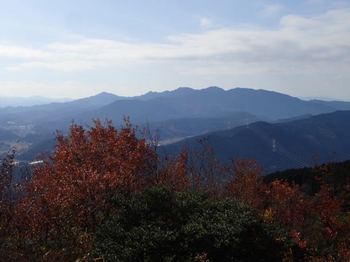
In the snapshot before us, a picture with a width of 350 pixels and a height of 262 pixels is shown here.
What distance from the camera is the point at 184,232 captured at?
8961 millimetres

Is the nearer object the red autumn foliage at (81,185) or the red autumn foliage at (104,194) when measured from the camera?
the red autumn foliage at (104,194)

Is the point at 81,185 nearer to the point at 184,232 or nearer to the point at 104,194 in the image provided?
the point at 104,194

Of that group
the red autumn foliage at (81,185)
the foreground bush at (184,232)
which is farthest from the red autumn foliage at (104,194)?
the foreground bush at (184,232)

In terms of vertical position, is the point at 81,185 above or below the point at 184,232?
above

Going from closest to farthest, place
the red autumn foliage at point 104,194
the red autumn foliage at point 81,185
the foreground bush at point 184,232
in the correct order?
the foreground bush at point 184,232 < the red autumn foliage at point 104,194 < the red autumn foliage at point 81,185

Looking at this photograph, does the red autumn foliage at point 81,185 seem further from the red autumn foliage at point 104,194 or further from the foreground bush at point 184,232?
the foreground bush at point 184,232

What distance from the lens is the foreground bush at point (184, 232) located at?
8.70m

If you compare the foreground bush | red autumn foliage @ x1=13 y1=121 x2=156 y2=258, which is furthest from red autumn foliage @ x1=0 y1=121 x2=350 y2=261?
the foreground bush

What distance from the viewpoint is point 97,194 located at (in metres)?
10.7

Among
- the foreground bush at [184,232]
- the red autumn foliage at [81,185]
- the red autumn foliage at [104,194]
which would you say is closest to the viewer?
the foreground bush at [184,232]

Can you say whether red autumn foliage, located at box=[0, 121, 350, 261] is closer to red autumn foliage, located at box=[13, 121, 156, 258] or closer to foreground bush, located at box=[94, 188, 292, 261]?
red autumn foliage, located at box=[13, 121, 156, 258]

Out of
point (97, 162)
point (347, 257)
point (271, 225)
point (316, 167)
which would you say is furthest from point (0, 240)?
point (316, 167)

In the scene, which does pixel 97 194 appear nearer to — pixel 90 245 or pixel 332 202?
pixel 90 245

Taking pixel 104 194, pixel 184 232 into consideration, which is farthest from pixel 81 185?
pixel 184 232
